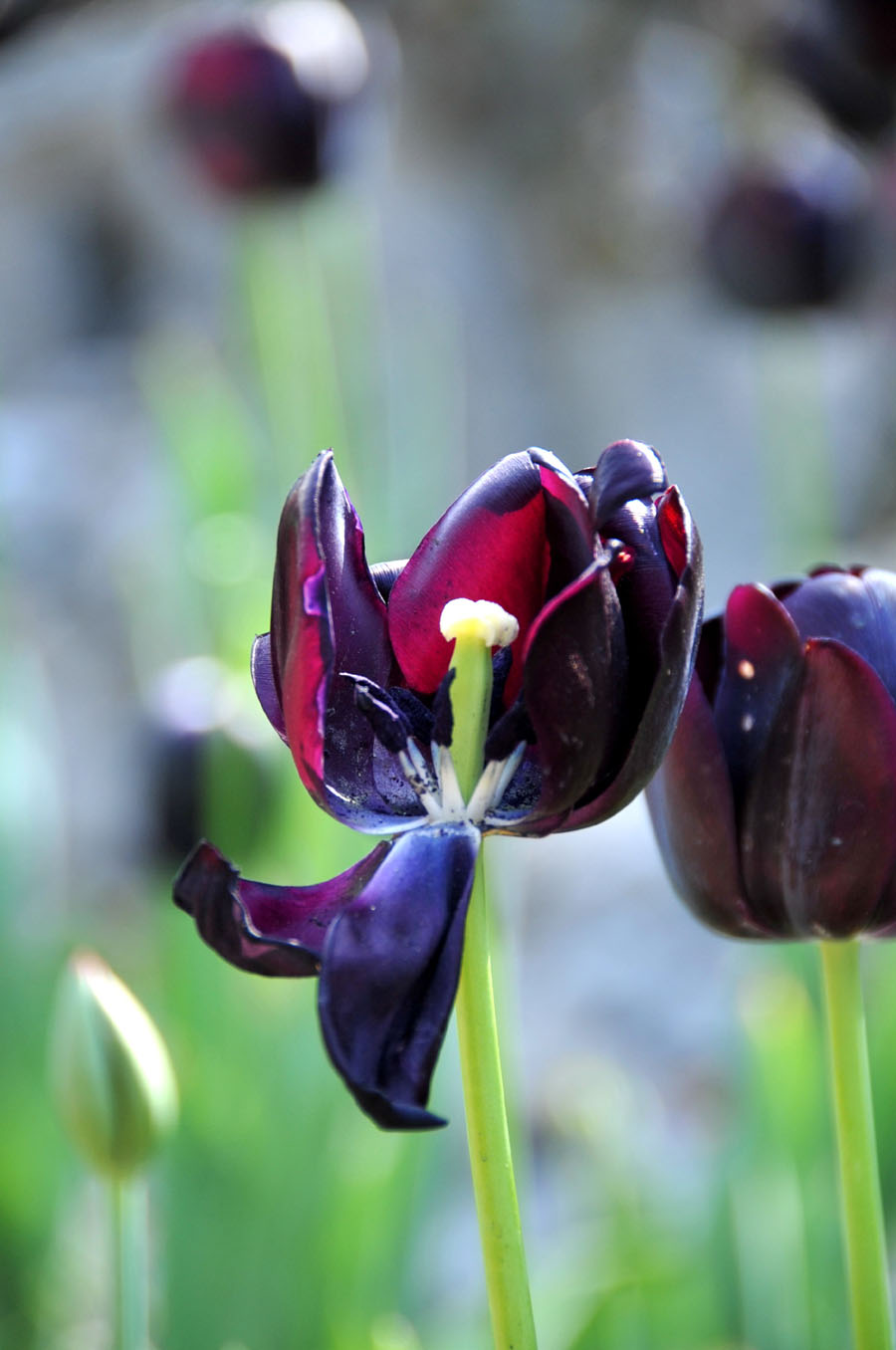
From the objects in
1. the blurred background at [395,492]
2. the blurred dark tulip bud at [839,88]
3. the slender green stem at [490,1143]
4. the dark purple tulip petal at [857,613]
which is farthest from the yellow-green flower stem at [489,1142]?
the blurred dark tulip bud at [839,88]

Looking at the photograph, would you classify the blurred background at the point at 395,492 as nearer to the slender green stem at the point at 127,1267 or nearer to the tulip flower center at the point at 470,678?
the slender green stem at the point at 127,1267

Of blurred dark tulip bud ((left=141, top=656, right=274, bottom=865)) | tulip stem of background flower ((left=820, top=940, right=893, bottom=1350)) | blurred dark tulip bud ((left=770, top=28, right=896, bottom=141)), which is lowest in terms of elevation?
tulip stem of background flower ((left=820, top=940, right=893, bottom=1350))

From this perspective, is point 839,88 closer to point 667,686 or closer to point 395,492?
point 395,492

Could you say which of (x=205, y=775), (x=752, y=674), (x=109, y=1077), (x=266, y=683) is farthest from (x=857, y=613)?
(x=205, y=775)

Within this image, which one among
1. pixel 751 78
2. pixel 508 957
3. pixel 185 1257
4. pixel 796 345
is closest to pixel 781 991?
pixel 508 957

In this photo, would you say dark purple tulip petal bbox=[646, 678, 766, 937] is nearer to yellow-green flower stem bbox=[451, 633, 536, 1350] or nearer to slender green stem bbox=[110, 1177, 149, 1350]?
yellow-green flower stem bbox=[451, 633, 536, 1350]

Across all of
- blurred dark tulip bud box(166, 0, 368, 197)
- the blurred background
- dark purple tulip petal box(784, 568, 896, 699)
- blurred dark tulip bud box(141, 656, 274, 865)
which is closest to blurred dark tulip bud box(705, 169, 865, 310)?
the blurred background
